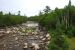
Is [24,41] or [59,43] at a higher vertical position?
[59,43]

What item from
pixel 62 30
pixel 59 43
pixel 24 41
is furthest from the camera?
pixel 24 41

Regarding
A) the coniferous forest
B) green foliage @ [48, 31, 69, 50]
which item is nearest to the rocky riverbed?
the coniferous forest

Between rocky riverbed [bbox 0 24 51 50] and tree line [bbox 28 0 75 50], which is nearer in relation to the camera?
tree line [bbox 28 0 75 50]

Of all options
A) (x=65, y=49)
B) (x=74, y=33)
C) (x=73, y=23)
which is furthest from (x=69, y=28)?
(x=65, y=49)

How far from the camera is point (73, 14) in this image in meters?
45.9

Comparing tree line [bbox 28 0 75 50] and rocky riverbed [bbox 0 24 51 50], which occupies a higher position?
tree line [bbox 28 0 75 50]

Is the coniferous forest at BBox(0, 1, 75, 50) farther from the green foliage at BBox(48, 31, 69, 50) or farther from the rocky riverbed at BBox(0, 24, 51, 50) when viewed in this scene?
the rocky riverbed at BBox(0, 24, 51, 50)

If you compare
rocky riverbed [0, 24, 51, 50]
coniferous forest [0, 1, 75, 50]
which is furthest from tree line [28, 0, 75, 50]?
rocky riverbed [0, 24, 51, 50]

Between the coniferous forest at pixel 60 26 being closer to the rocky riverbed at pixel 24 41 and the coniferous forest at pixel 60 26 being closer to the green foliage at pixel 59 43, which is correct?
the green foliage at pixel 59 43

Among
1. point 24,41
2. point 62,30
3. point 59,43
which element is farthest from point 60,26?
point 24,41

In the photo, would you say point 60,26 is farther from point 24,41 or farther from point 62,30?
point 24,41

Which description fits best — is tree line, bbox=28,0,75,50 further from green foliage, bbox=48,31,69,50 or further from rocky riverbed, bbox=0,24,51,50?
rocky riverbed, bbox=0,24,51,50

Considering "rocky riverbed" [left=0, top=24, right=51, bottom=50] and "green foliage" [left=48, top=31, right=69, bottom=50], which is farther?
"rocky riverbed" [left=0, top=24, right=51, bottom=50]

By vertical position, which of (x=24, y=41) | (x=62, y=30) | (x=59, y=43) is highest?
(x=62, y=30)
